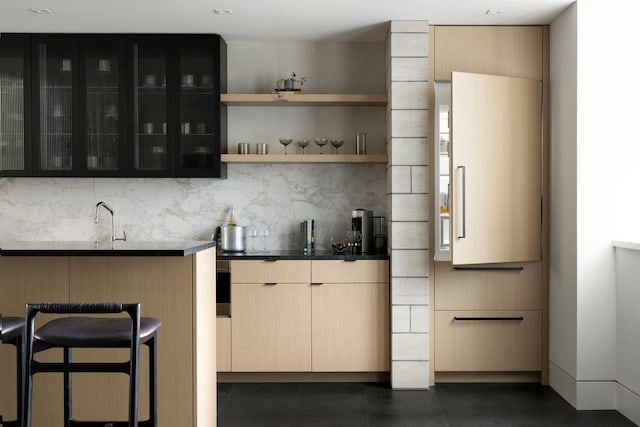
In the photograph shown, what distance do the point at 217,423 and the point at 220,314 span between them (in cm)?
101

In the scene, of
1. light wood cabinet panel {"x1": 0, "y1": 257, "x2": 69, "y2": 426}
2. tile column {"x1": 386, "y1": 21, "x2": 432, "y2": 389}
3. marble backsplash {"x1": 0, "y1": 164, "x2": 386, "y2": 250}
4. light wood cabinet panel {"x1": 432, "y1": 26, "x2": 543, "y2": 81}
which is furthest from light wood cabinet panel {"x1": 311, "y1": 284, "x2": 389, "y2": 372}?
light wood cabinet panel {"x1": 0, "y1": 257, "x2": 69, "y2": 426}

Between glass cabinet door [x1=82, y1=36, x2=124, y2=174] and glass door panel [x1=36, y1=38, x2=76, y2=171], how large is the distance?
4.7 inches

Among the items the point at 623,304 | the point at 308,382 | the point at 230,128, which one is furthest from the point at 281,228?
the point at 623,304

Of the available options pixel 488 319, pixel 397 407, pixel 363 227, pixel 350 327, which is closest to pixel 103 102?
pixel 363 227

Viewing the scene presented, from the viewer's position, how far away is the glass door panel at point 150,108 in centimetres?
481

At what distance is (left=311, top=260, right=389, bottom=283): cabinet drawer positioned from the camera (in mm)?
4609

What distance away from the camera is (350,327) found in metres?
4.62

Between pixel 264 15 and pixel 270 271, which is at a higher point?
pixel 264 15

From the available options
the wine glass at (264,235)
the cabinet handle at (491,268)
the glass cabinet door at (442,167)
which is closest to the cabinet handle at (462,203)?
the glass cabinet door at (442,167)

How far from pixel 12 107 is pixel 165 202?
4.06 ft

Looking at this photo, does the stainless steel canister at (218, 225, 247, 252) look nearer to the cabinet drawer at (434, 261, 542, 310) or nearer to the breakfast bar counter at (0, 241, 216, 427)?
the cabinet drawer at (434, 261, 542, 310)

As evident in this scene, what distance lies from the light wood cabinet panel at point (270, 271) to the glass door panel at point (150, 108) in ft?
2.99

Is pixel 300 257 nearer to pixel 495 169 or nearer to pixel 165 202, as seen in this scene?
pixel 165 202

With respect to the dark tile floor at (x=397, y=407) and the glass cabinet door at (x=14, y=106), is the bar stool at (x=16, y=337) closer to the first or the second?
the dark tile floor at (x=397, y=407)
